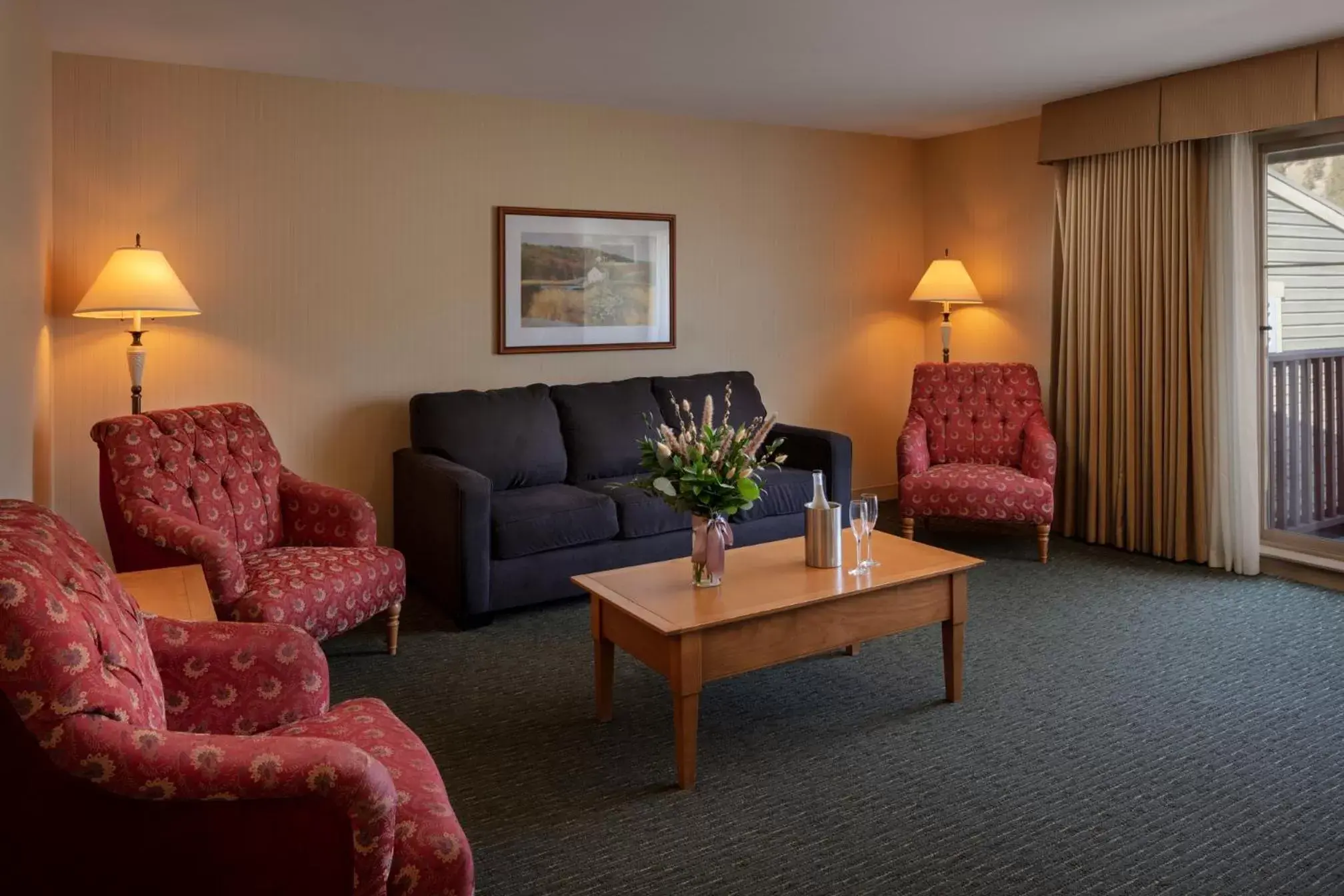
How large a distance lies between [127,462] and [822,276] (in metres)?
4.08

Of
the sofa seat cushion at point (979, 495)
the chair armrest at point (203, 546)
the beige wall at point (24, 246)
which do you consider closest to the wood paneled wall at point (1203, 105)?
the sofa seat cushion at point (979, 495)

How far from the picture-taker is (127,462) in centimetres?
338

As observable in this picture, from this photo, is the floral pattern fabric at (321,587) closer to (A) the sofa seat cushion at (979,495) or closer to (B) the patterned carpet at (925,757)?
(B) the patterned carpet at (925,757)

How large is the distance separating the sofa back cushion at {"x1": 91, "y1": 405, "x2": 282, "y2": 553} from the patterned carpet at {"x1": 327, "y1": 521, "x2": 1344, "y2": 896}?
0.63 metres

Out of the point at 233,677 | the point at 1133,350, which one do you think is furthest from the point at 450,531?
the point at 1133,350

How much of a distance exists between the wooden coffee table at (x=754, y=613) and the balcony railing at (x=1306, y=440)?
2.52m

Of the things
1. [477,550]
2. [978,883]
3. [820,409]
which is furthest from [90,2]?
[820,409]

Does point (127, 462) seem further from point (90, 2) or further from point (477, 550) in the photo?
point (90, 2)

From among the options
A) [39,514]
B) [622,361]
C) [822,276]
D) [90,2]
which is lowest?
[39,514]

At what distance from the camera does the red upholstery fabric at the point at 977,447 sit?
16.2ft

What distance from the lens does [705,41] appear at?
13.1 ft

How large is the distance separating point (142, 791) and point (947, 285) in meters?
5.18

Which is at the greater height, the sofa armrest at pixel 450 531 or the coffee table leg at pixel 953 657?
the sofa armrest at pixel 450 531

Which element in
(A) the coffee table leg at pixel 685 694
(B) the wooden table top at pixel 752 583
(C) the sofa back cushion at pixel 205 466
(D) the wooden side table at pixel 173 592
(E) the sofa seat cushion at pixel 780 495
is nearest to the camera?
(D) the wooden side table at pixel 173 592
